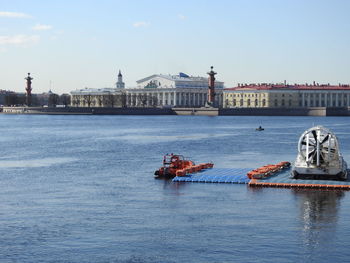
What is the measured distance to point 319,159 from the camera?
33656mm

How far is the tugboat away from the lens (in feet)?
110

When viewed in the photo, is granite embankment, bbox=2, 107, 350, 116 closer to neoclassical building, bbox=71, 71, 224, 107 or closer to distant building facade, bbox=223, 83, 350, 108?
distant building facade, bbox=223, 83, 350, 108

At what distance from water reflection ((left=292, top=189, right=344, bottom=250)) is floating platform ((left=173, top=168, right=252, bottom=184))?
3.59 m

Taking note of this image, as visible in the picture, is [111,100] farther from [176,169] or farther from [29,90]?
[176,169]

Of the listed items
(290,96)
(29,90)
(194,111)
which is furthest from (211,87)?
(29,90)

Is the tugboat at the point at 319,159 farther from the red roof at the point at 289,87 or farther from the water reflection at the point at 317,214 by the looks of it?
the red roof at the point at 289,87

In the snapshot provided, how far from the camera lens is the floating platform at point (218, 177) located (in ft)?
112

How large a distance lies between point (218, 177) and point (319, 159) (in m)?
4.58

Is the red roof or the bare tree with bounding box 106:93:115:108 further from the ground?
the red roof

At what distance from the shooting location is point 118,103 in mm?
183875

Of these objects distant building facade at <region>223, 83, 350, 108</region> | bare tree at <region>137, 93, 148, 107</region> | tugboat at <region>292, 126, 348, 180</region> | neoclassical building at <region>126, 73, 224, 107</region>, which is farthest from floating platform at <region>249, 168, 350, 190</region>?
neoclassical building at <region>126, 73, 224, 107</region>

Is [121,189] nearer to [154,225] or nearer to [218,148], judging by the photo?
[154,225]

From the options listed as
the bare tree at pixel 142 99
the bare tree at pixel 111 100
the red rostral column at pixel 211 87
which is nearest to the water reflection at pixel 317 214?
the red rostral column at pixel 211 87

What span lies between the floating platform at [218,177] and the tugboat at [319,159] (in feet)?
8.34
